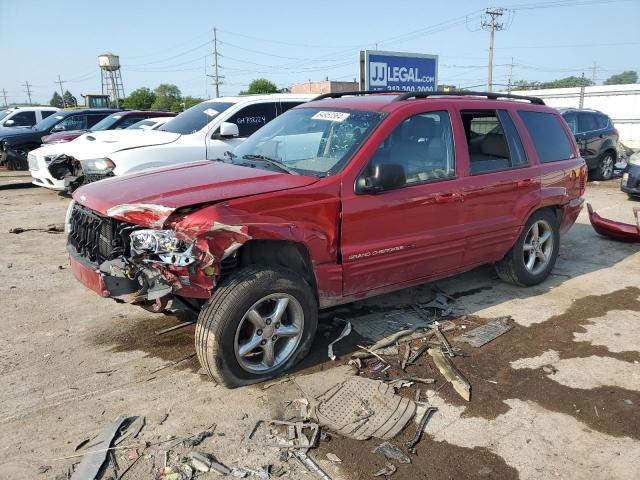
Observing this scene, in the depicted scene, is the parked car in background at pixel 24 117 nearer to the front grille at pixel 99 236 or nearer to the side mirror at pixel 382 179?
the front grille at pixel 99 236

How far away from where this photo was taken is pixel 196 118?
8.30 meters

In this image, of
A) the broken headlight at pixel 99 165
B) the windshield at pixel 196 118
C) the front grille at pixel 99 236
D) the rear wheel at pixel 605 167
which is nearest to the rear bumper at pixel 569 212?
the front grille at pixel 99 236

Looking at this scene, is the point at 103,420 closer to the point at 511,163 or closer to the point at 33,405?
the point at 33,405

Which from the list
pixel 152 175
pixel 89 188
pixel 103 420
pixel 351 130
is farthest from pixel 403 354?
pixel 89 188

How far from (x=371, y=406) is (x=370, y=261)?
43.8 inches

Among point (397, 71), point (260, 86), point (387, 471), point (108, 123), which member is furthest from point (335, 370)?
point (260, 86)

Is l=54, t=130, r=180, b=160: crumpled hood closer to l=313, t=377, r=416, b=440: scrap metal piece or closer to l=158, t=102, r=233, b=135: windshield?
l=158, t=102, r=233, b=135: windshield

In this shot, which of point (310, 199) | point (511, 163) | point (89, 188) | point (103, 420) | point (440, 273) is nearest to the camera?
point (103, 420)

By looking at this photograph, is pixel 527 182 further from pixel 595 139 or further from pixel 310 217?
pixel 595 139

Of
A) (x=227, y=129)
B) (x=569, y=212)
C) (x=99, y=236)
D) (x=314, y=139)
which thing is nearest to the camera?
(x=99, y=236)

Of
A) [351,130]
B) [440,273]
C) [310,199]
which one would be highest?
[351,130]

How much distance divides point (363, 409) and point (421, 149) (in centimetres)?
215

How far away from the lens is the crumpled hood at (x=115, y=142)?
778cm

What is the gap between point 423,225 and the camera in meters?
4.17
